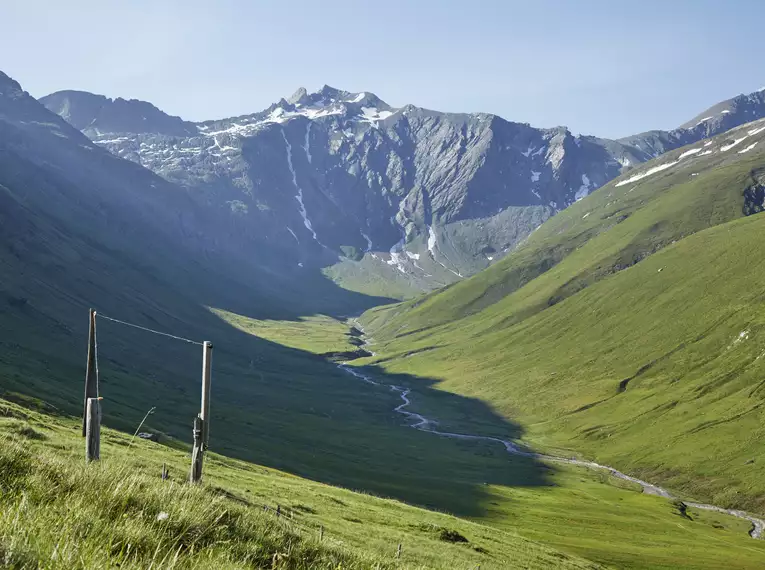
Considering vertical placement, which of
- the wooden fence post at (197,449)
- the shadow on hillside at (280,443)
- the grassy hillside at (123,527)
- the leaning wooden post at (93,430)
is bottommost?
the shadow on hillside at (280,443)

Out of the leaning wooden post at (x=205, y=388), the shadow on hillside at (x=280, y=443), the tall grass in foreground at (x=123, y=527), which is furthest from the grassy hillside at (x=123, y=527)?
the shadow on hillside at (x=280, y=443)

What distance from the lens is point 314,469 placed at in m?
138

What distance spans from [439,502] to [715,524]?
67170 millimetres

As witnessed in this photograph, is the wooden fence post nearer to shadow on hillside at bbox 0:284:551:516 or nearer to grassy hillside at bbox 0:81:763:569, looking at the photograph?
grassy hillside at bbox 0:81:763:569

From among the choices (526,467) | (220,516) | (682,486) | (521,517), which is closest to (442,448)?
(526,467)

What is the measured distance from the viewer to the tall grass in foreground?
6.96 metres

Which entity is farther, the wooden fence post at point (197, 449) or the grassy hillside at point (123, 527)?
the wooden fence post at point (197, 449)

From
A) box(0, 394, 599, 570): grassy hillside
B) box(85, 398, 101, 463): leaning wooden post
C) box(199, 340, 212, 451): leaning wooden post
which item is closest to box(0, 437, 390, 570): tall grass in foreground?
box(0, 394, 599, 570): grassy hillside

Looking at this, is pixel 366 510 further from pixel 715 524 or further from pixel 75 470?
pixel 715 524

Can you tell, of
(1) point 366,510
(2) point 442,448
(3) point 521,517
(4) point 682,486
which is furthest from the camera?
(2) point 442,448

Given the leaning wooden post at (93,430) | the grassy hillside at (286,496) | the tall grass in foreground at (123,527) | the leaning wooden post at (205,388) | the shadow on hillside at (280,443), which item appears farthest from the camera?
the shadow on hillside at (280,443)

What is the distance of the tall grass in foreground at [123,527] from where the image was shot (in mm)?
6961

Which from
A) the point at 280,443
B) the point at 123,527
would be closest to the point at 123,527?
the point at 123,527

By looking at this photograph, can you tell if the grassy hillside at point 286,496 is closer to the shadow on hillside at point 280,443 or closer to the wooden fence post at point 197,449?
the shadow on hillside at point 280,443
